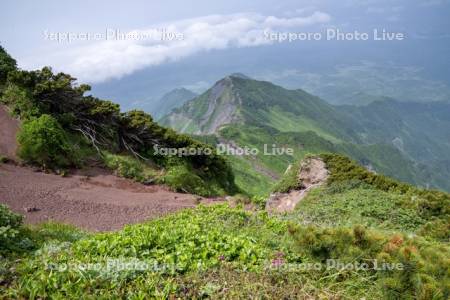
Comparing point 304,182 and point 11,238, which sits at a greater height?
point 11,238

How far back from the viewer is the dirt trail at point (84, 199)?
13.8 meters

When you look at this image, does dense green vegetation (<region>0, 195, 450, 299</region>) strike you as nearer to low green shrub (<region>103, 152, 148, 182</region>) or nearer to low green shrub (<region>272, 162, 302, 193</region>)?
low green shrub (<region>103, 152, 148, 182</region>)

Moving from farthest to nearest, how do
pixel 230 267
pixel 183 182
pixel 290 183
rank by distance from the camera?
pixel 183 182 → pixel 290 183 → pixel 230 267

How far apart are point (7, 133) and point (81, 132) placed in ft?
12.3

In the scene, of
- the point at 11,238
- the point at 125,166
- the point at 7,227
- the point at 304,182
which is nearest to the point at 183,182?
the point at 125,166

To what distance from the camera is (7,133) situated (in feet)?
63.0

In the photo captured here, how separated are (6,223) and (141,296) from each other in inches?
182

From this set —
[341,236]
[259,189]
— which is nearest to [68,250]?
[341,236]

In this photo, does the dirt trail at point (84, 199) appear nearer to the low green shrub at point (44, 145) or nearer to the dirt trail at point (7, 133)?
the low green shrub at point (44, 145)

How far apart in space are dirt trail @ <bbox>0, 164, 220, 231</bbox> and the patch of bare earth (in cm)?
356

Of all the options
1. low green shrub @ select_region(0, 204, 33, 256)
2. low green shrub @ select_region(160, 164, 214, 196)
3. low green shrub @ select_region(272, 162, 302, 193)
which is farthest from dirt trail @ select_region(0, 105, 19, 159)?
low green shrub @ select_region(272, 162, 302, 193)

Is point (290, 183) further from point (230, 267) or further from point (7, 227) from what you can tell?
point (7, 227)

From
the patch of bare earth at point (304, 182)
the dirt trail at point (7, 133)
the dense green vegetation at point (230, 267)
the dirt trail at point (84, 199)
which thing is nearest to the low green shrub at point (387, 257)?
the dense green vegetation at point (230, 267)

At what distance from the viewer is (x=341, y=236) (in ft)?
22.9
